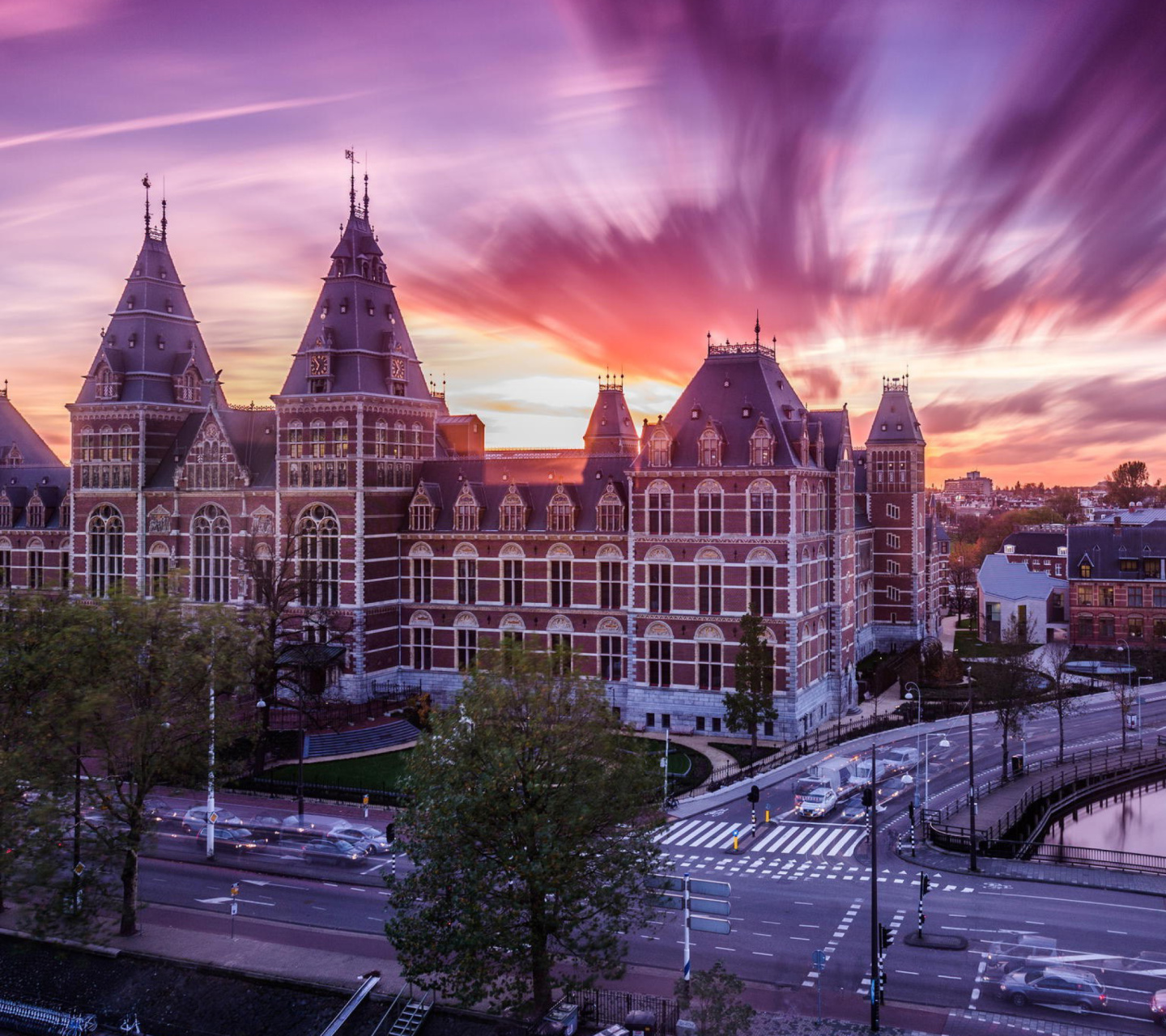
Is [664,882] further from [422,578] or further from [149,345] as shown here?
[149,345]

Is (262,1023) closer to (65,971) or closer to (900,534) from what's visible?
(65,971)

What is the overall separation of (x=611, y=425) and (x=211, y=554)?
39004 mm

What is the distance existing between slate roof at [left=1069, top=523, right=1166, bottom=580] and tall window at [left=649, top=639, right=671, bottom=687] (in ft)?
192

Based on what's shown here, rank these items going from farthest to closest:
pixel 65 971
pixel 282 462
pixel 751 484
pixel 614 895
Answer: pixel 282 462 < pixel 751 484 < pixel 65 971 < pixel 614 895

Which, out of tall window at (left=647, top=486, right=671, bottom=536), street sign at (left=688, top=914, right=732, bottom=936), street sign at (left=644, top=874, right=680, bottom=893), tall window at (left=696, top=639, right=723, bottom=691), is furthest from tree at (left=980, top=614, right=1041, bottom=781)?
street sign at (left=688, top=914, right=732, bottom=936)

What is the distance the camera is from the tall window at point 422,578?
255ft

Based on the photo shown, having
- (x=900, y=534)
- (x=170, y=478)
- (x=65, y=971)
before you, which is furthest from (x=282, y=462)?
(x=900, y=534)

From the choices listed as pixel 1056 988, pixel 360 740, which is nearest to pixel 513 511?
pixel 360 740

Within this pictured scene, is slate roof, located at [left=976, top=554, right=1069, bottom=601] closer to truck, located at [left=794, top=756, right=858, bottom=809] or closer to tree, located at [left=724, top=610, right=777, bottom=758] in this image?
tree, located at [left=724, top=610, right=777, bottom=758]

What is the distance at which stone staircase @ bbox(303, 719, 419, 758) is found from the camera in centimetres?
6481

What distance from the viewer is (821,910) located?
40.6m

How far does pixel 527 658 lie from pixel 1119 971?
21979 millimetres

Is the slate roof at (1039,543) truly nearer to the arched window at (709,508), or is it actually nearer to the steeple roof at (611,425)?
the steeple roof at (611,425)

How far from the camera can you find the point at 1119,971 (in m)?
34.3
